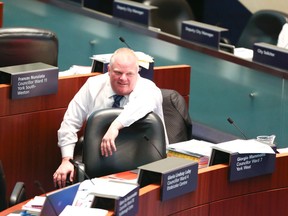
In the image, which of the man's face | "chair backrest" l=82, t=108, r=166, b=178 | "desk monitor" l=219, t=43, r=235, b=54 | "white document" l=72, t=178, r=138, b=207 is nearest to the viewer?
"white document" l=72, t=178, r=138, b=207

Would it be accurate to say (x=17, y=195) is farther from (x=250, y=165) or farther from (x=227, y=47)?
(x=227, y=47)

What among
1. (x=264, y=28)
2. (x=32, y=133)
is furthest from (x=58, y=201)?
(x=264, y=28)

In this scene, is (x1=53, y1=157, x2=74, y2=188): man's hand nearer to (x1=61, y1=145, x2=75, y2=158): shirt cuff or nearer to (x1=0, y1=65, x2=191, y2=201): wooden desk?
(x1=61, y1=145, x2=75, y2=158): shirt cuff

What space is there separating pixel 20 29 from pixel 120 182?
220 centimetres

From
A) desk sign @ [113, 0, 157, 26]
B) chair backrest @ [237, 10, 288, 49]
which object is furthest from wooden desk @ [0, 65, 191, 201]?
chair backrest @ [237, 10, 288, 49]

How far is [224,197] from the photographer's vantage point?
18.3ft

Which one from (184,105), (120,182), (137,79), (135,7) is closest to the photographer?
(120,182)

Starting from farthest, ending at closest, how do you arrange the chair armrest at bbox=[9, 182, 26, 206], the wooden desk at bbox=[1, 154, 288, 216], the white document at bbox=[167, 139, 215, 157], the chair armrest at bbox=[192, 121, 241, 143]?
the chair armrest at bbox=[192, 121, 241, 143] → the white document at bbox=[167, 139, 215, 157] → the chair armrest at bbox=[9, 182, 26, 206] → the wooden desk at bbox=[1, 154, 288, 216]

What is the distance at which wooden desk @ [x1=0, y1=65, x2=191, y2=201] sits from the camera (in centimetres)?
652

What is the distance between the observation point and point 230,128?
26.5ft

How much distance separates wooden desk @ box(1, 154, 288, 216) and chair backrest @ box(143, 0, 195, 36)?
3.72 meters

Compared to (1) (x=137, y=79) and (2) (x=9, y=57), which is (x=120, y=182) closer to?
(1) (x=137, y=79)

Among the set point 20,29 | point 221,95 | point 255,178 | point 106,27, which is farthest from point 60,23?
point 255,178

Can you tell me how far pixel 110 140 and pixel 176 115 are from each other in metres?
0.97
